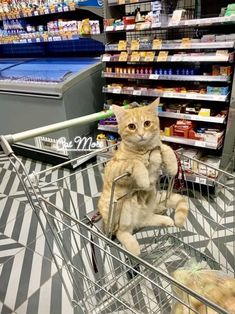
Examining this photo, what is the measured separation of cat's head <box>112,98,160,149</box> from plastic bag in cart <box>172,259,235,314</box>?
1.65ft

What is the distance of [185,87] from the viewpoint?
2.40 m

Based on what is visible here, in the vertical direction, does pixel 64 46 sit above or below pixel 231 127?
above

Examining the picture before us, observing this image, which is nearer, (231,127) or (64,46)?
(231,127)

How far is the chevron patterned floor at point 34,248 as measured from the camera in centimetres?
160

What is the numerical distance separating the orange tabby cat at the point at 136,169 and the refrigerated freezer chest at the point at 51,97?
5.51ft

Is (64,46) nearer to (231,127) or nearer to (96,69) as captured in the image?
(96,69)

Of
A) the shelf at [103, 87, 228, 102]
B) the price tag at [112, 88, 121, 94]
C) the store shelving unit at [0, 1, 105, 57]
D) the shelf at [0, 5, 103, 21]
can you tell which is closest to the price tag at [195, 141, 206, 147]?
the shelf at [103, 87, 228, 102]

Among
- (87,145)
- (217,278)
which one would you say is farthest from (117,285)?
(87,145)

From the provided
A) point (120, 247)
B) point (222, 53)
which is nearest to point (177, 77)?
point (222, 53)

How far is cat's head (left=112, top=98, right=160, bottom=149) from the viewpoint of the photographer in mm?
1051

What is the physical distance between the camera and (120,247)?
80cm

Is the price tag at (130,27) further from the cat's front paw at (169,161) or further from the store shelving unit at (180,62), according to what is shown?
the cat's front paw at (169,161)

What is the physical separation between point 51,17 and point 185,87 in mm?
2164

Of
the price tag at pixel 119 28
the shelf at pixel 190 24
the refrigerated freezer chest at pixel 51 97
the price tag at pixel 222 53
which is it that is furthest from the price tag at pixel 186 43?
the refrigerated freezer chest at pixel 51 97
